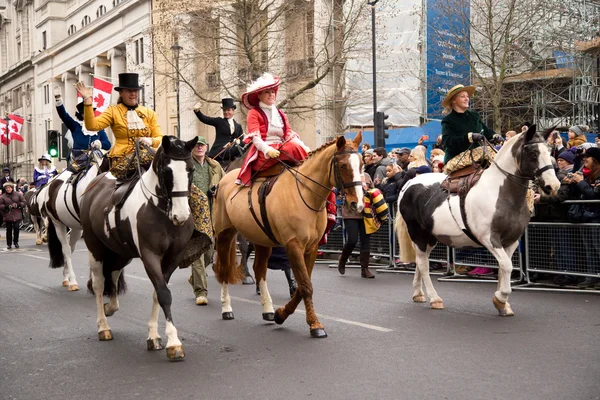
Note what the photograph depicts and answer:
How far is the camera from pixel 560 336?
25.3ft

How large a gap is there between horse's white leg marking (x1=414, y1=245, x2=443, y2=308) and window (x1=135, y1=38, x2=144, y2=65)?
44537 millimetres

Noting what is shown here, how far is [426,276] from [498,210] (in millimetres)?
1379

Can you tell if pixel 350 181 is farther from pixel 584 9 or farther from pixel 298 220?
pixel 584 9

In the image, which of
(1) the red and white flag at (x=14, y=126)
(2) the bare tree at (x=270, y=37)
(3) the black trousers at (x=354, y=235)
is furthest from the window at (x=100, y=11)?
(3) the black trousers at (x=354, y=235)

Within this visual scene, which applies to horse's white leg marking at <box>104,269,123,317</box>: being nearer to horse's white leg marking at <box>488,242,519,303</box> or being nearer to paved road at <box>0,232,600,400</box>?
paved road at <box>0,232,600,400</box>

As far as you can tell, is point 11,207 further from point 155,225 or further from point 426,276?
point 155,225

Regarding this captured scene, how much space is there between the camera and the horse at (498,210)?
895 cm

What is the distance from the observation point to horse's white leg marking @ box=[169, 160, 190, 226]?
6.93m

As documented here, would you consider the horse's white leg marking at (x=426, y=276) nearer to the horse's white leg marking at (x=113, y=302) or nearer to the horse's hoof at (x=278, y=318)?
the horse's hoof at (x=278, y=318)

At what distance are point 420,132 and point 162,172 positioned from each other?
23.8m

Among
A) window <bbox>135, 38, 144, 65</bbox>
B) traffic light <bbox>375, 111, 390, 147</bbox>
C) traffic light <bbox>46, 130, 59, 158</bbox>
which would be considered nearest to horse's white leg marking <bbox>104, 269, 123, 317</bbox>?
traffic light <bbox>375, 111, 390, 147</bbox>

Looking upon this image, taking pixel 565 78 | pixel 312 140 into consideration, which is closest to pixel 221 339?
pixel 565 78

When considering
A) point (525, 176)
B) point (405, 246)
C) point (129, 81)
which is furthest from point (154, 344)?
point (405, 246)

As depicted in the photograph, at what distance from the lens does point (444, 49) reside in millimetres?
31578
